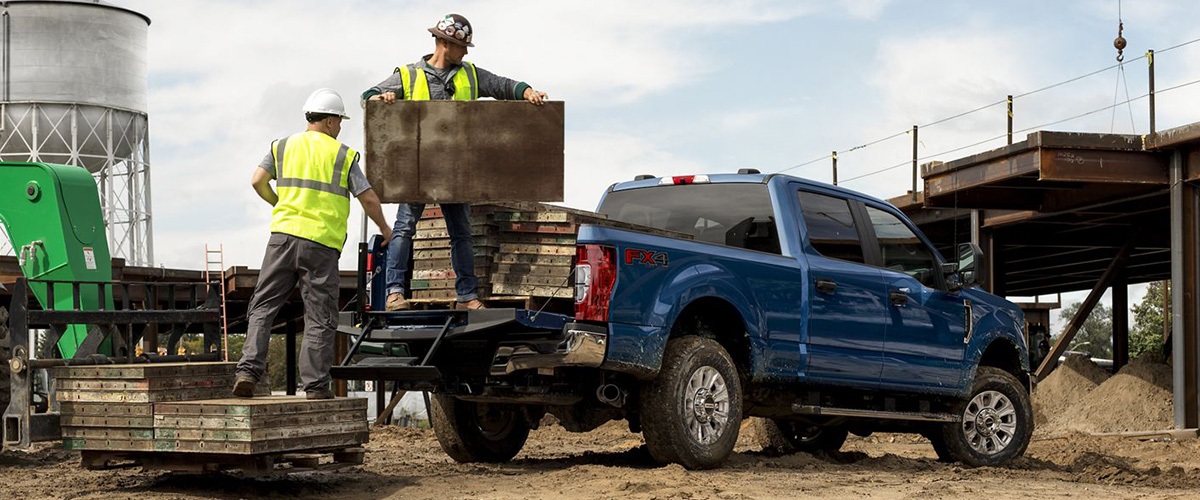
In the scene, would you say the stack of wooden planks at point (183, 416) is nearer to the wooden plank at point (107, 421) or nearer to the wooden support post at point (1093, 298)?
the wooden plank at point (107, 421)

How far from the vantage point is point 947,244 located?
95.8ft

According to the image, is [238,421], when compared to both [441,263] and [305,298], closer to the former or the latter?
[305,298]

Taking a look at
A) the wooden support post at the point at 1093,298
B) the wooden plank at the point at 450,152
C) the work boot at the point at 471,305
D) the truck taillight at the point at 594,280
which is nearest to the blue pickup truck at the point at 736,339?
the truck taillight at the point at 594,280

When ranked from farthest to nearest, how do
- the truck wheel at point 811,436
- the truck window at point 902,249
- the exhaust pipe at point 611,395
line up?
1. the truck wheel at point 811,436
2. the truck window at point 902,249
3. the exhaust pipe at point 611,395

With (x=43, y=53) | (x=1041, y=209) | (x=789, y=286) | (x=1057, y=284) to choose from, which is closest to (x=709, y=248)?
(x=789, y=286)

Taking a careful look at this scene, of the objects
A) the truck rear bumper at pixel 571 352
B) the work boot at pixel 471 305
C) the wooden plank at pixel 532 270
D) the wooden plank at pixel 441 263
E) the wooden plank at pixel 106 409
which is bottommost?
the wooden plank at pixel 106 409

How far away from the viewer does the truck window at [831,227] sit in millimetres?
11047

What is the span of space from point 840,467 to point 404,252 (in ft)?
12.4

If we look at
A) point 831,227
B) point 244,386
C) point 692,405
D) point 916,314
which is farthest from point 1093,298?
point 244,386

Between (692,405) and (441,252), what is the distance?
77.0 inches

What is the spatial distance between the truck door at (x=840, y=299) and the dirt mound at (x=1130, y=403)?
1026cm

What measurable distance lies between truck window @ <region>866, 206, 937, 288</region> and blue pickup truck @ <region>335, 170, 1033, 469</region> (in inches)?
0.6

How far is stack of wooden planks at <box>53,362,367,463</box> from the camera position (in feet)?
27.4

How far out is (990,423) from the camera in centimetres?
1240
